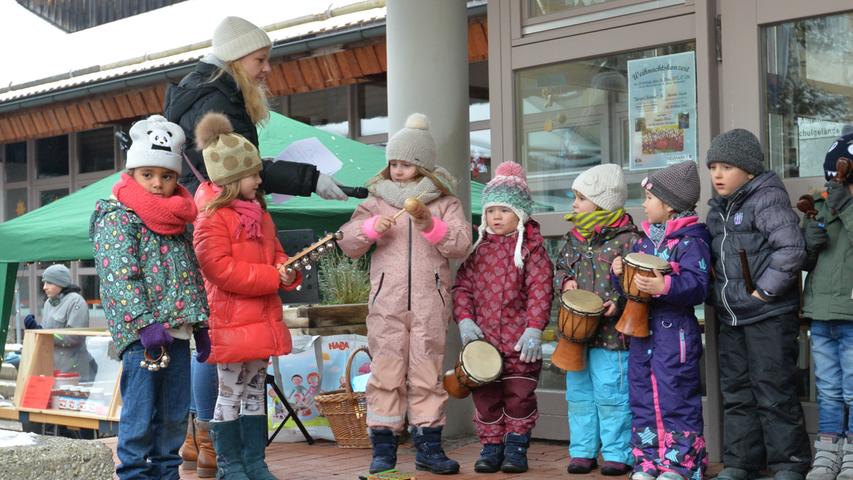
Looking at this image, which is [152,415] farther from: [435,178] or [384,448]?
[435,178]

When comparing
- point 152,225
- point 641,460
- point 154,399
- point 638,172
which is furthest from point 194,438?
point 638,172

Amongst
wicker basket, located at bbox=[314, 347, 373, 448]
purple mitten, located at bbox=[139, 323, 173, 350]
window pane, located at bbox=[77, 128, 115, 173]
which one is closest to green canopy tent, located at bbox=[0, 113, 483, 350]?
wicker basket, located at bbox=[314, 347, 373, 448]

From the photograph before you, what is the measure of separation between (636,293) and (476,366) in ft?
2.85

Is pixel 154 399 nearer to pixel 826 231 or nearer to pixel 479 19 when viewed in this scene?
pixel 826 231

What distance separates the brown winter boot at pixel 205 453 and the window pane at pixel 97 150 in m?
12.5

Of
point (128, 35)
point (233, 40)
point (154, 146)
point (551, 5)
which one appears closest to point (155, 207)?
point (154, 146)

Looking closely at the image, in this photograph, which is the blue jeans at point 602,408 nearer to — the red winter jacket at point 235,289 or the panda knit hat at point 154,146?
the red winter jacket at point 235,289

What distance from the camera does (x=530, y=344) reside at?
551 centimetres

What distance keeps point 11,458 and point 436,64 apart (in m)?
5.06

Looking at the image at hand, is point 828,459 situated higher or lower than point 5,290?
lower

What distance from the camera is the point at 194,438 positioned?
19.4 feet

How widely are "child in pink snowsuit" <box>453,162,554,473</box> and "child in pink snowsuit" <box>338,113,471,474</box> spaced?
6.9 inches

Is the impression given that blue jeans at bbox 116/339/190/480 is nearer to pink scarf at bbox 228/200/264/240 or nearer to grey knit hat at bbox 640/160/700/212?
pink scarf at bbox 228/200/264/240

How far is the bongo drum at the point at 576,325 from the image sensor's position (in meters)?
5.31
